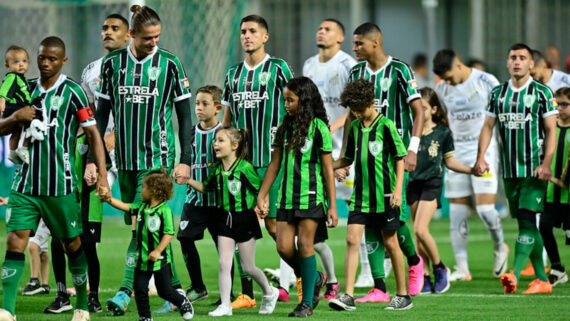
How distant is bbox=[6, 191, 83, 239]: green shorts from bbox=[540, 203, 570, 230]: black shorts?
4.76 meters

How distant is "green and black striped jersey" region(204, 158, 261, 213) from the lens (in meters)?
7.73

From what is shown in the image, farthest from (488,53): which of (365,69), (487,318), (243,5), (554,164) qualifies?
(487,318)

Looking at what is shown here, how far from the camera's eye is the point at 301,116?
24.2 ft

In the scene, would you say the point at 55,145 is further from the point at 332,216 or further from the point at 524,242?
the point at 524,242

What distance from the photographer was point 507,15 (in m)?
21.0

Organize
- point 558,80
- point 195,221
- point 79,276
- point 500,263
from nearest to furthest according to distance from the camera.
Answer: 1. point 79,276
2. point 195,221
3. point 500,263
4. point 558,80

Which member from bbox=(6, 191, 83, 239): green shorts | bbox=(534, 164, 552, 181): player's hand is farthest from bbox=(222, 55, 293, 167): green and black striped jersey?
bbox=(534, 164, 552, 181): player's hand

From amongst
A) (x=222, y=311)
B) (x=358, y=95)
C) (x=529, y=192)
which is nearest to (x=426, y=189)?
(x=529, y=192)

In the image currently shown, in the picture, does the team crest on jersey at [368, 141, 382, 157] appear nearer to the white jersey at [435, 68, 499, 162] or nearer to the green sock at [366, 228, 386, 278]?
the green sock at [366, 228, 386, 278]

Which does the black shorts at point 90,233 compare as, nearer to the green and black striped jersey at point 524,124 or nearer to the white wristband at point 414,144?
the white wristband at point 414,144

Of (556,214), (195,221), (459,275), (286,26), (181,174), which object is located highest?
(286,26)

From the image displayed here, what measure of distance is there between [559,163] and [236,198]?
3541 mm

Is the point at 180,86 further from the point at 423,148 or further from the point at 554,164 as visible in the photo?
the point at 554,164

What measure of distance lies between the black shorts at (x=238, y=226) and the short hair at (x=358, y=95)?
1125mm
